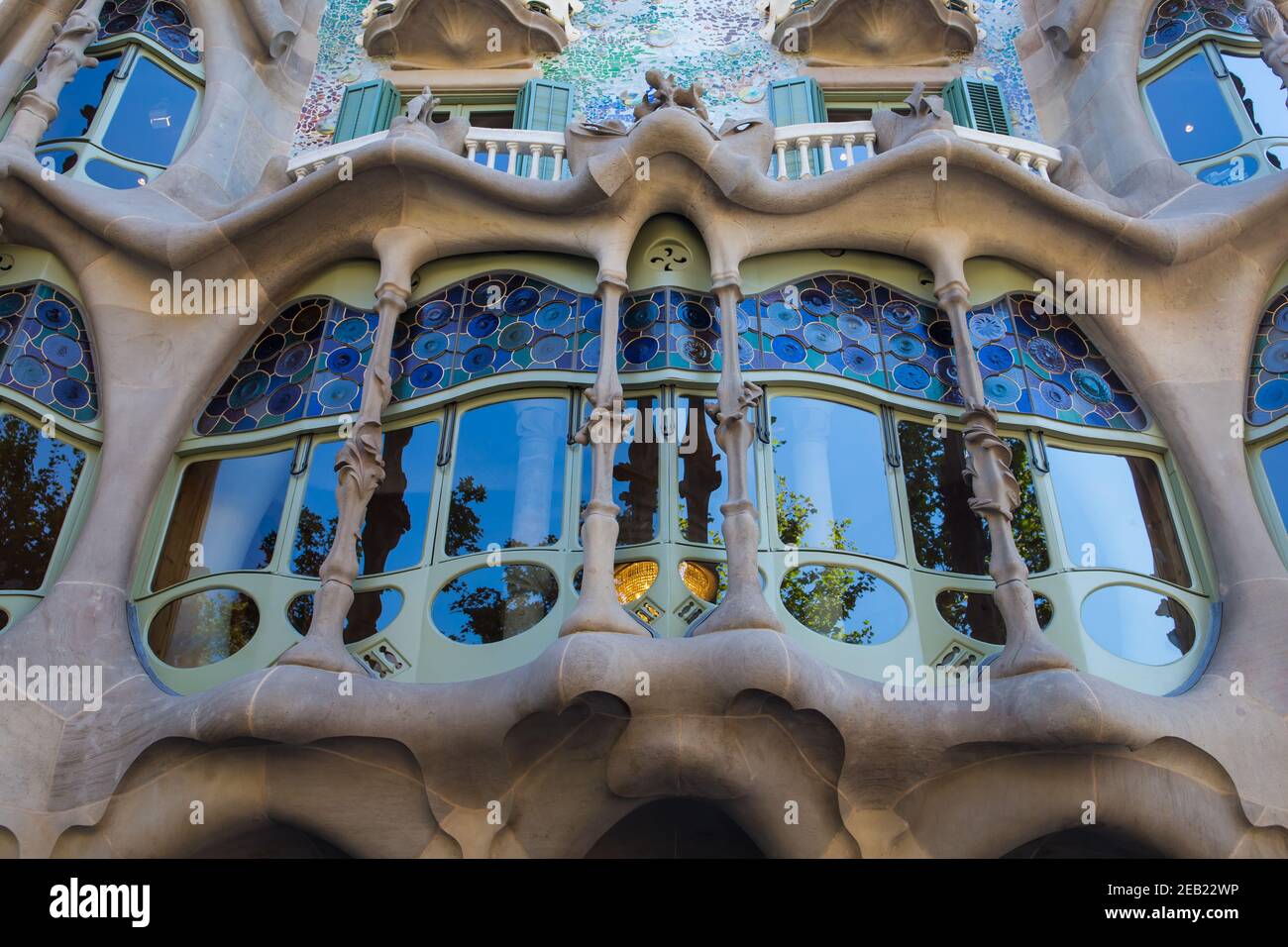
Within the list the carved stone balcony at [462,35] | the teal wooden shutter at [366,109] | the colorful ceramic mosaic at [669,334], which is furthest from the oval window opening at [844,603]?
the carved stone balcony at [462,35]

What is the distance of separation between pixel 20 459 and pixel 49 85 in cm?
350

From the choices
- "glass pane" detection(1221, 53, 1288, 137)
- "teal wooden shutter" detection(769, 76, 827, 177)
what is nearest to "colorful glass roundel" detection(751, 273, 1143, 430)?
"glass pane" detection(1221, 53, 1288, 137)

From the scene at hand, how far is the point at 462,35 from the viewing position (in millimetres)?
11922

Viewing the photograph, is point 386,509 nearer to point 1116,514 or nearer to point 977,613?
point 977,613

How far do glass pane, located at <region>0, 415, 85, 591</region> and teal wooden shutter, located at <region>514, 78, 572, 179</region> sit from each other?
503 centimetres

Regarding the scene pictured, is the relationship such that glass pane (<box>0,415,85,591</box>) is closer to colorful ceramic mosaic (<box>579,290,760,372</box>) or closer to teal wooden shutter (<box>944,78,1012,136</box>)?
colorful ceramic mosaic (<box>579,290,760,372</box>)

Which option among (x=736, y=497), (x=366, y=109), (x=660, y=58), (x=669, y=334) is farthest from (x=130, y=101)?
(x=736, y=497)

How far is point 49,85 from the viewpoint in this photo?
387 inches

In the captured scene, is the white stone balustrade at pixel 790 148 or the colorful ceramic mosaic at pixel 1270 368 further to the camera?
the white stone balustrade at pixel 790 148

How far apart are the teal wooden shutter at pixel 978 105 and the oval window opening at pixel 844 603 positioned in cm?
537

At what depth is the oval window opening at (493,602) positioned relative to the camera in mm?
7250

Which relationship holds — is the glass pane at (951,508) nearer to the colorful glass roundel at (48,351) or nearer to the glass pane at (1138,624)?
the glass pane at (1138,624)
